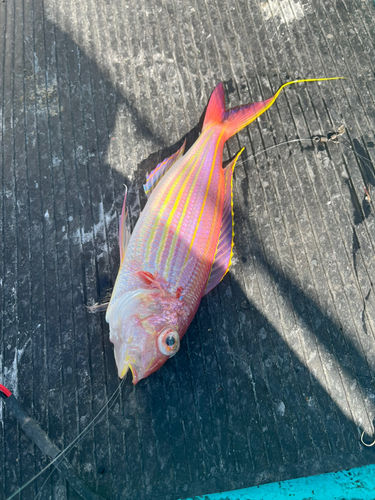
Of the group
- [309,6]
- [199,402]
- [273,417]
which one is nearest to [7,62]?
[309,6]

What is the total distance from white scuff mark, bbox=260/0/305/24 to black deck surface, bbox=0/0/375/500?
0.07 feet

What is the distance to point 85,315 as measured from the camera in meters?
3.28

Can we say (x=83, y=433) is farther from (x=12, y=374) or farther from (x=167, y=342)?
(x=167, y=342)

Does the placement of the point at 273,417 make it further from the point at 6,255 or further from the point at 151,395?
the point at 6,255

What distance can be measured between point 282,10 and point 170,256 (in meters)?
3.65

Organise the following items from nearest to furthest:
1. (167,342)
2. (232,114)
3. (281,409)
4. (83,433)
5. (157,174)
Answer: (167,342), (83,433), (281,409), (157,174), (232,114)

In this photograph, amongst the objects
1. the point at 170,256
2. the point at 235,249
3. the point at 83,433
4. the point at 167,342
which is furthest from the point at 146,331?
the point at 235,249

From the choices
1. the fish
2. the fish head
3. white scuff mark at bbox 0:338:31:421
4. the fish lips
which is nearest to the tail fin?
the fish

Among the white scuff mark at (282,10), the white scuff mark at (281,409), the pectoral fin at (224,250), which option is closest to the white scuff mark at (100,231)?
the pectoral fin at (224,250)

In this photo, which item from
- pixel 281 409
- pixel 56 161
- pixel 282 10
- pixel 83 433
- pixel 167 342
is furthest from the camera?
pixel 282 10

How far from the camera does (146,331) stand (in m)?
2.62

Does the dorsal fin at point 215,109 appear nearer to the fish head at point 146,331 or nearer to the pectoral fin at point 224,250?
the pectoral fin at point 224,250

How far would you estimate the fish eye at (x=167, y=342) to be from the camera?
2585 millimetres

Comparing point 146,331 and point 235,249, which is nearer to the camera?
point 146,331
